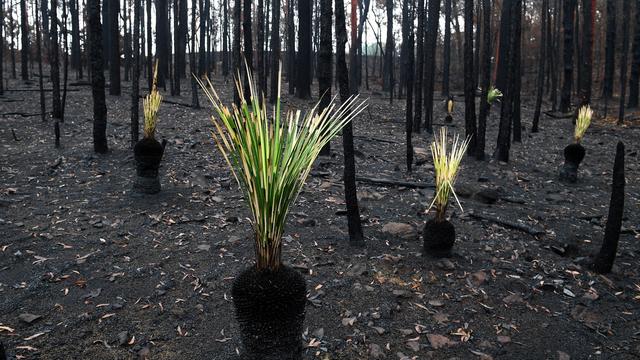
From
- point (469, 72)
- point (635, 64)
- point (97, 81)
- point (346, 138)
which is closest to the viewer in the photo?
point (346, 138)

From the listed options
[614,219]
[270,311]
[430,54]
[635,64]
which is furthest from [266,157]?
[635,64]

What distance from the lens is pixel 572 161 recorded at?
28.8 ft

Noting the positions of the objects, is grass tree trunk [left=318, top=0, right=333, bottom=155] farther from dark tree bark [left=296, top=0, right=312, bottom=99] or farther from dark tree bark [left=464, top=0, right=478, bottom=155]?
dark tree bark [left=296, top=0, right=312, bottom=99]

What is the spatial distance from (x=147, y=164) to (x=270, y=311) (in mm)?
4503

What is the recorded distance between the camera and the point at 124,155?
8211 mm

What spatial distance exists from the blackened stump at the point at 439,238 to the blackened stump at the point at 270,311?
274 centimetres

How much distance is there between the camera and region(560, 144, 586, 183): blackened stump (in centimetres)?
870

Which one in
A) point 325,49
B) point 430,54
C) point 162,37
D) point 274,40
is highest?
point 162,37

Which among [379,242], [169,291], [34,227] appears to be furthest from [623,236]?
[34,227]

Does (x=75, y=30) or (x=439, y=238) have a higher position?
(x=75, y=30)

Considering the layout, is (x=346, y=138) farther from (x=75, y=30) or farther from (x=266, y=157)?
(x=75, y=30)

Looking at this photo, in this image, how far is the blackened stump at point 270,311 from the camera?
93.8 inches

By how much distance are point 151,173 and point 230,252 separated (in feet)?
7.10

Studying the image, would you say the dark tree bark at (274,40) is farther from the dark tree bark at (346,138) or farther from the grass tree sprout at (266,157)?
the grass tree sprout at (266,157)
